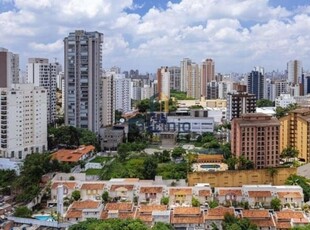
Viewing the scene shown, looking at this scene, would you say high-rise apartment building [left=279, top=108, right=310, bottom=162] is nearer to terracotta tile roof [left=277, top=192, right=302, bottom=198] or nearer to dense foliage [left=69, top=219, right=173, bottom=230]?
terracotta tile roof [left=277, top=192, right=302, bottom=198]

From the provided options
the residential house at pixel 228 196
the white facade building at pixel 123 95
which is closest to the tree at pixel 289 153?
the residential house at pixel 228 196

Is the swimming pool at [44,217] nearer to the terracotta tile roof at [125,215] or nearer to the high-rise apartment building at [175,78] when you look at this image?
the terracotta tile roof at [125,215]

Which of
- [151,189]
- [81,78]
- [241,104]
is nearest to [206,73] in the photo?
[241,104]

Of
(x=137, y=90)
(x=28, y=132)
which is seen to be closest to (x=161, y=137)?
(x=28, y=132)

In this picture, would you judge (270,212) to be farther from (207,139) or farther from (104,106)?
(104,106)

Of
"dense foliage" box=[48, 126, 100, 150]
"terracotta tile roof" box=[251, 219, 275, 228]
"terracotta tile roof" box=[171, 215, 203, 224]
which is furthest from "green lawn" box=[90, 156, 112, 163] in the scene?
"terracotta tile roof" box=[251, 219, 275, 228]
